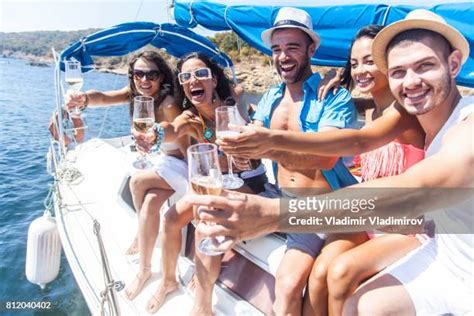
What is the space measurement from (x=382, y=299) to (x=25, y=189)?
8604 mm

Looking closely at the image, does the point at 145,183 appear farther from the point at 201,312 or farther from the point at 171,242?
the point at 201,312

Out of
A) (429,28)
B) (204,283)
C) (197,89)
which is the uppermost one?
(429,28)

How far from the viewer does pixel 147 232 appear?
8.82 feet

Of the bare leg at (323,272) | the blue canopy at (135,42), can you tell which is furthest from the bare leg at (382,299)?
the blue canopy at (135,42)

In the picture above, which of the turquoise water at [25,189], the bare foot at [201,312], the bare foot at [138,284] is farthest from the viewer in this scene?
the turquoise water at [25,189]

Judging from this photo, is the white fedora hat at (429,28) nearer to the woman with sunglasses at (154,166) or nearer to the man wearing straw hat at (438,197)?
the man wearing straw hat at (438,197)

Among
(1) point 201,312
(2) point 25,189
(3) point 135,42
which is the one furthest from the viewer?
(2) point 25,189

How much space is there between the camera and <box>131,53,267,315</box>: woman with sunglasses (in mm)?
2197

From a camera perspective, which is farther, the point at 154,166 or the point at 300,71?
the point at 154,166

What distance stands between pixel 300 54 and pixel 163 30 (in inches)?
103

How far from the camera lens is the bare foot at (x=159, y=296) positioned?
2.36 metres

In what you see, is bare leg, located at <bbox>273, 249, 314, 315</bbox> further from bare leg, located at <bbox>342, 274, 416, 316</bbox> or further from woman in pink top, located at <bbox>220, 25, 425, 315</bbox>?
bare leg, located at <bbox>342, 274, 416, 316</bbox>

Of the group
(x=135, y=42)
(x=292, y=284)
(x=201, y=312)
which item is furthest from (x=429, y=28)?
(x=135, y=42)

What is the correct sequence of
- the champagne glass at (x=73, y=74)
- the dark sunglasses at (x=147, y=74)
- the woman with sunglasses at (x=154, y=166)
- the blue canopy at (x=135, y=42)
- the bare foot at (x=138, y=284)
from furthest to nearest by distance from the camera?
the blue canopy at (x=135, y=42), the dark sunglasses at (x=147, y=74), the champagne glass at (x=73, y=74), the woman with sunglasses at (x=154, y=166), the bare foot at (x=138, y=284)
